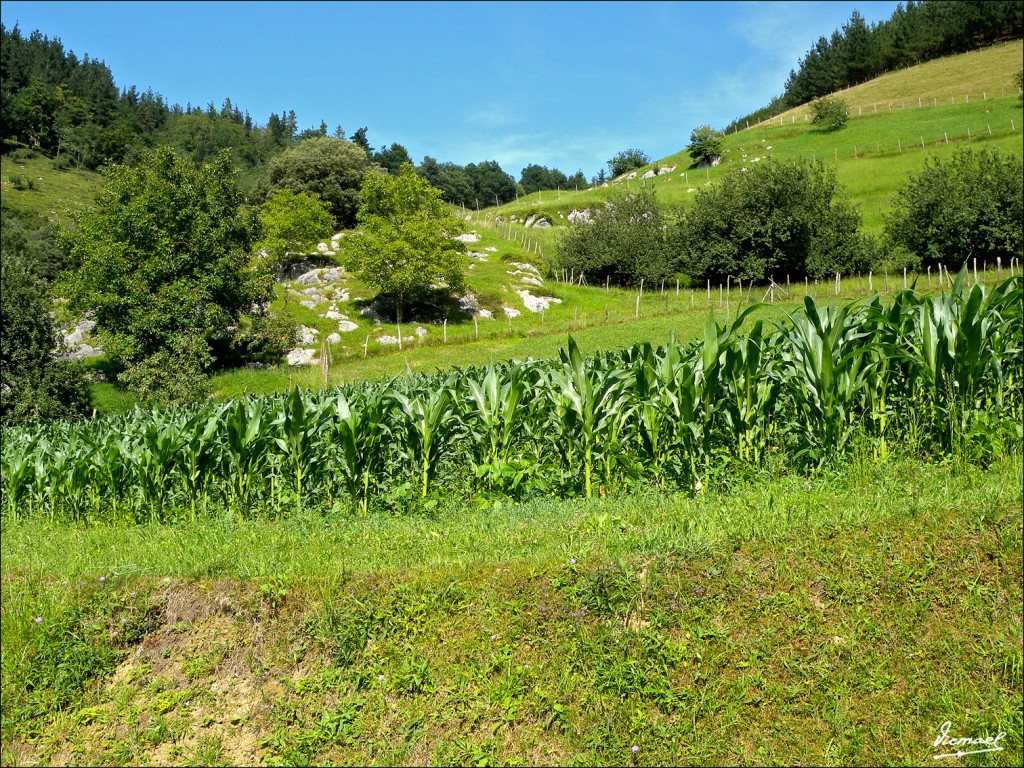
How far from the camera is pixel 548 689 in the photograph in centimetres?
416

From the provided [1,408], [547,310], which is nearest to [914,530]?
[1,408]

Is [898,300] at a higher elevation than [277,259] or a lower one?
lower

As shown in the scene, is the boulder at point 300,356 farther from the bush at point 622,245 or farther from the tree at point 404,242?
the bush at point 622,245

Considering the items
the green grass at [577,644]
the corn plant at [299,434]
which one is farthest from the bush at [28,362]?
the green grass at [577,644]

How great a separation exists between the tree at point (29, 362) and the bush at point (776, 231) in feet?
127

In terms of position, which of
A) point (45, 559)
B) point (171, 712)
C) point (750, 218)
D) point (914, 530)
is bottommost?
point (171, 712)

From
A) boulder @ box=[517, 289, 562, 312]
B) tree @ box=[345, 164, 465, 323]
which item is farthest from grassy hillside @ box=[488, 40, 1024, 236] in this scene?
tree @ box=[345, 164, 465, 323]

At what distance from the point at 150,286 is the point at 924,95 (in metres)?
90.0

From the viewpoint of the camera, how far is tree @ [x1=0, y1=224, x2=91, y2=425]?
2345cm

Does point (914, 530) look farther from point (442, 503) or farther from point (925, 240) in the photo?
point (925, 240)

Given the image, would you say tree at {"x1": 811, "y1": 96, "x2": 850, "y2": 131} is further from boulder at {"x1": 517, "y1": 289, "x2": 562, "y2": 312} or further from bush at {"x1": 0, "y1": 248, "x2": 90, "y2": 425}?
bush at {"x1": 0, "y1": 248, "x2": 90, "y2": 425}

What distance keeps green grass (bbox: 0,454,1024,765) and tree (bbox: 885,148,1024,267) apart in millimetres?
43258

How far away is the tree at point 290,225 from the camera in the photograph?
50000 mm

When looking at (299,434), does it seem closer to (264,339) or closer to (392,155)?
(264,339)
